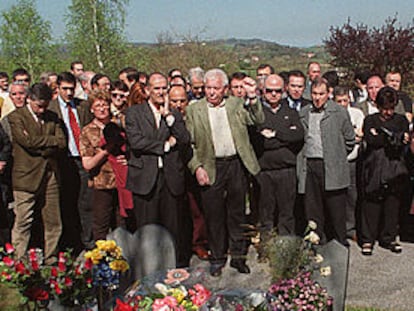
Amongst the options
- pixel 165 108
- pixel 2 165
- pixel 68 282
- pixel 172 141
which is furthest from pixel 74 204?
pixel 68 282

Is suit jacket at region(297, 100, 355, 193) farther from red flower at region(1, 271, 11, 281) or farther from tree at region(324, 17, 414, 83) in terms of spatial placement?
tree at region(324, 17, 414, 83)

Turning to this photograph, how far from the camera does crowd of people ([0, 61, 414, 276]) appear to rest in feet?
19.3

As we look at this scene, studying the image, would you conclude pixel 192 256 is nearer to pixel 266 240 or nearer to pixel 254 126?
pixel 254 126

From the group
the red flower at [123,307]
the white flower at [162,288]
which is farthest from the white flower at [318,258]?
the red flower at [123,307]

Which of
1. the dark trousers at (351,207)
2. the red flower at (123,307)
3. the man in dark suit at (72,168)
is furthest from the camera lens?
the dark trousers at (351,207)

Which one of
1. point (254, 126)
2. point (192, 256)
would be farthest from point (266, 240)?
point (192, 256)

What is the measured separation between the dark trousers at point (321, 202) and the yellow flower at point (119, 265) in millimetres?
3726

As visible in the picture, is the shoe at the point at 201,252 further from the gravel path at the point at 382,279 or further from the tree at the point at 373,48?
the tree at the point at 373,48

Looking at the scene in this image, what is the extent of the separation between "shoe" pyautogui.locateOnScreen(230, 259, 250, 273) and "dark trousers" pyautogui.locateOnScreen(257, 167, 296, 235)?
3.60 m

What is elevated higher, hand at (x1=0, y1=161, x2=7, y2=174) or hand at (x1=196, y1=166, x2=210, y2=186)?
hand at (x1=0, y1=161, x2=7, y2=174)

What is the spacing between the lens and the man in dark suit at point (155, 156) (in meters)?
5.73

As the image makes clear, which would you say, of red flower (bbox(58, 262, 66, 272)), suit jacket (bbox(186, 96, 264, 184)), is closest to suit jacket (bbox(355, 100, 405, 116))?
suit jacket (bbox(186, 96, 264, 184))

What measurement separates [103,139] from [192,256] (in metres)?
1.84

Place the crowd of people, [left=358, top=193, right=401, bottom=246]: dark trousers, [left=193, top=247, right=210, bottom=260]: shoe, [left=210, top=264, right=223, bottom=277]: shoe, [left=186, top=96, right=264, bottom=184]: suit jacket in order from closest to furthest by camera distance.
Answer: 1. [left=210, top=264, right=223, bottom=277]: shoe
2. the crowd of people
3. [left=186, top=96, right=264, bottom=184]: suit jacket
4. [left=193, top=247, right=210, bottom=260]: shoe
5. [left=358, top=193, right=401, bottom=246]: dark trousers
